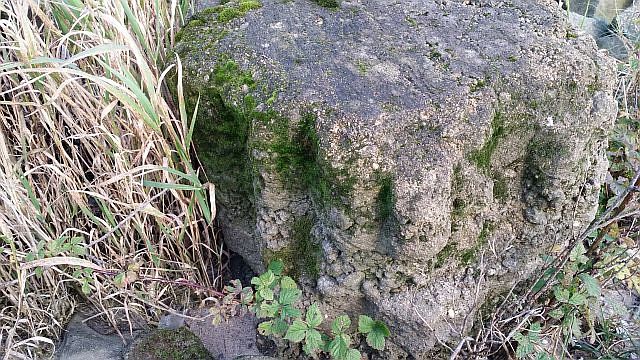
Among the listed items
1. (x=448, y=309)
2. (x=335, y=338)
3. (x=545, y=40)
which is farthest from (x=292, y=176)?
(x=545, y=40)

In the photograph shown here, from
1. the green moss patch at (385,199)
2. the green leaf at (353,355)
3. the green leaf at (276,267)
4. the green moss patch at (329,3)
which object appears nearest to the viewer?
the green moss patch at (385,199)

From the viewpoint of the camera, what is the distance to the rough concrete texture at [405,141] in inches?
54.3

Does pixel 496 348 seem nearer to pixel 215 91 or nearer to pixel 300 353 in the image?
pixel 300 353

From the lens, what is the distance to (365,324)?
1.50 m

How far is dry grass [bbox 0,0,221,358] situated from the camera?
1.50 meters

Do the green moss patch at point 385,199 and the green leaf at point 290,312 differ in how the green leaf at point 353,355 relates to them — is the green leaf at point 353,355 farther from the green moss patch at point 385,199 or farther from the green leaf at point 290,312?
the green moss patch at point 385,199

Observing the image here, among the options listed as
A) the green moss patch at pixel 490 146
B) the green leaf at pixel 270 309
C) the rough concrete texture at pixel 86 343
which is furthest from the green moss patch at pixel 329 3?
the rough concrete texture at pixel 86 343

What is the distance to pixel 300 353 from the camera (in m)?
1.75

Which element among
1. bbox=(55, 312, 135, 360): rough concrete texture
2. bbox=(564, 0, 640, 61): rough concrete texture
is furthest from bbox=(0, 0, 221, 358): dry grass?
bbox=(564, 0, 640, 61): rough concrete texture

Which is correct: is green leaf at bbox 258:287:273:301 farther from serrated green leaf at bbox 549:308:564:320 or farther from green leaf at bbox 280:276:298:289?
serrated green leaf at bbox 549:308:564:320

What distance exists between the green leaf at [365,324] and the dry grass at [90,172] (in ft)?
1.74

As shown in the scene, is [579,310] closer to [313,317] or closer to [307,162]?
[313,317]

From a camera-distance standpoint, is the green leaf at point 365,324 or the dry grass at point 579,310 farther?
the dry grass at point 579,310

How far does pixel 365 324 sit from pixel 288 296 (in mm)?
223
